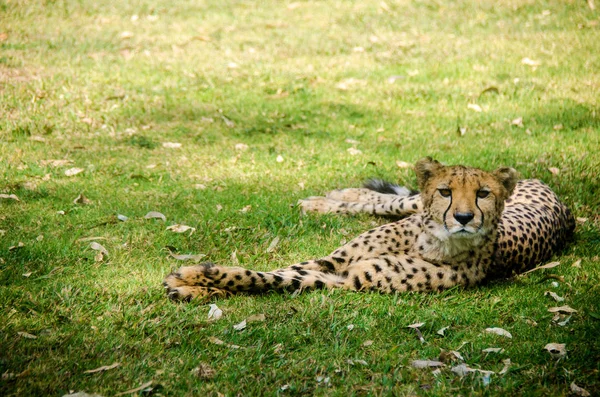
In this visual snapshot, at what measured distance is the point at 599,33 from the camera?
11.5 metres

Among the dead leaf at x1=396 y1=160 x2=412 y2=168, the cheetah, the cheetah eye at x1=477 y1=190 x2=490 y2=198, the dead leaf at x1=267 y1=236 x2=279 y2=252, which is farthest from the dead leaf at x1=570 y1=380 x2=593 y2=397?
the dead leaf at x1=396 y1=160 x2=412 y2=168

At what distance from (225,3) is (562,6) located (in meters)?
6.09

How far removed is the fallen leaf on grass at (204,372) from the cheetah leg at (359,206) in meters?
2.59

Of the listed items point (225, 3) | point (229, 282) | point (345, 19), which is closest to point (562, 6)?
point (345, 19)

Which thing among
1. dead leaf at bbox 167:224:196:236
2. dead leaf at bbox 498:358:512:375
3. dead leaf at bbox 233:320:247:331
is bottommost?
dead leaf at bbox 167:224:196:236

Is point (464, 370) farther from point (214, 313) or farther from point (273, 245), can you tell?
point (273, 245)

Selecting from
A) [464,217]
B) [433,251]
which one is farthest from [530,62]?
[464,217]

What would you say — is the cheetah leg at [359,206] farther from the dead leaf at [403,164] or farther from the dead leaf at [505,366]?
the dead leaf at [505,366]

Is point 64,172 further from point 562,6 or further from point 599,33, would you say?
point 562,6

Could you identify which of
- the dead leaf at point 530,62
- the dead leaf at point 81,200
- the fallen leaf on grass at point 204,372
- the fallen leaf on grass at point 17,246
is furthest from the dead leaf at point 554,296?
the dead leaf at point 530,62

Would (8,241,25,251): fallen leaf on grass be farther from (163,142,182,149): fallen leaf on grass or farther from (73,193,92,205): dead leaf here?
(163,142,182,149): fallen leaf on grass

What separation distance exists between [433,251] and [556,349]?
3.66ft

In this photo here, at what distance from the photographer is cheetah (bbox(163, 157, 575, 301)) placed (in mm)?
4547

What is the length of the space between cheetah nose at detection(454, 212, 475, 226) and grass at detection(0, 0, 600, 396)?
57 centimetres
